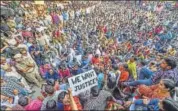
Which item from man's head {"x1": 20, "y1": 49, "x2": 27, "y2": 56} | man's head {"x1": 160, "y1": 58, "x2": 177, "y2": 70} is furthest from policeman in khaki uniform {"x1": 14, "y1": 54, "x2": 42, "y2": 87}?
man's head {"x1": 160, "y1": 58, "x2": 177, "y2": 70}

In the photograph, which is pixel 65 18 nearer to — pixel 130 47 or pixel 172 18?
pixel 130 47

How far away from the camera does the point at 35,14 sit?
21703 millimetres

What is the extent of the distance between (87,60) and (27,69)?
2519 mm

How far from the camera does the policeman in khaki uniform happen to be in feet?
36.9

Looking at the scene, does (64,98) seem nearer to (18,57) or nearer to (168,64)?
(168,64)

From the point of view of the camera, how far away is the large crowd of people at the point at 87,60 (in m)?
6.21

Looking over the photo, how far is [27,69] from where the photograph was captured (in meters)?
11.4

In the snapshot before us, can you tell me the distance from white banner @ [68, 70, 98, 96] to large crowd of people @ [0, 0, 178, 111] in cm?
11

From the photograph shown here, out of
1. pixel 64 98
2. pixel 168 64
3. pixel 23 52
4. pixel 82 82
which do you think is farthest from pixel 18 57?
pixel 168 64

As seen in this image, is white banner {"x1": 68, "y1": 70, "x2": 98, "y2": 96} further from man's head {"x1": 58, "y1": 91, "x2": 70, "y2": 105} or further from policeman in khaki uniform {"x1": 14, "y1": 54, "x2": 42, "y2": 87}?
policeman in khaki uniform {"x1": 14, "y1": 54, "x2": 42, "y2": 87}

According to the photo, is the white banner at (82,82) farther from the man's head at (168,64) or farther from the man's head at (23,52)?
the man's head at (23,52)

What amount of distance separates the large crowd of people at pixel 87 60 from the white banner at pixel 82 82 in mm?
107

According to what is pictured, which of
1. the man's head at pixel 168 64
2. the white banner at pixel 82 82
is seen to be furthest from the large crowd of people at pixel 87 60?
the white banner at pixel 82 82

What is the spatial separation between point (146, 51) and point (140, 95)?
9.91m
